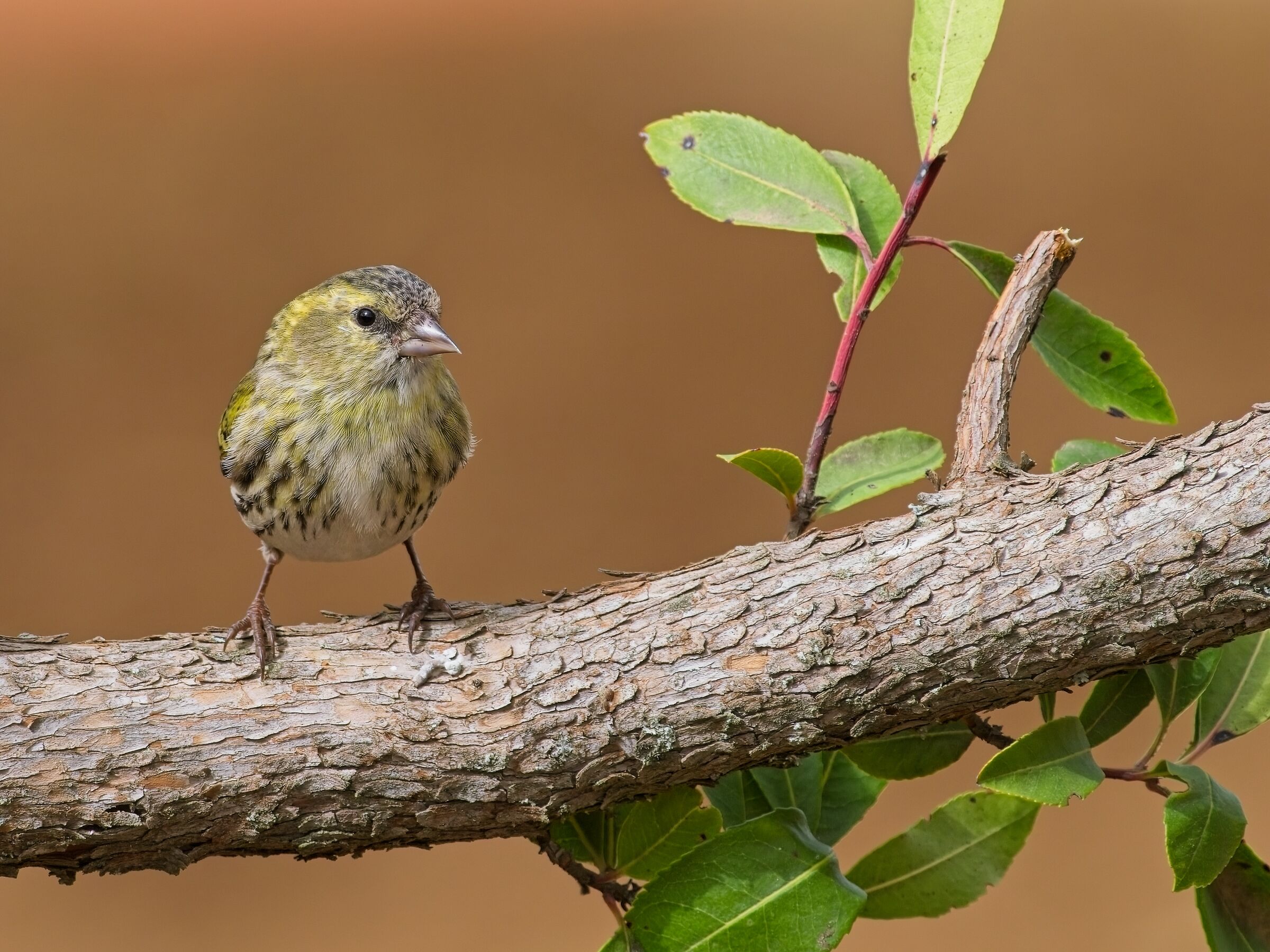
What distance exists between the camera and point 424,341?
6.44ft

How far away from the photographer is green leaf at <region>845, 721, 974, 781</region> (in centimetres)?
163

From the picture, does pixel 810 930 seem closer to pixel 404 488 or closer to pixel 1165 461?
pixel 1165 461

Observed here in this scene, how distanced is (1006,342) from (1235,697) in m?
0.57

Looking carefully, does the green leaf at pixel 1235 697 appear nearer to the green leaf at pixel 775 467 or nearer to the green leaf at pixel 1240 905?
the green leaf at pixel 1240 905

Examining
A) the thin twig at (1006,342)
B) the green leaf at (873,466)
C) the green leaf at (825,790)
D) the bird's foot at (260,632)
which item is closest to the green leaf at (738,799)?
the green leaf at (825,790)

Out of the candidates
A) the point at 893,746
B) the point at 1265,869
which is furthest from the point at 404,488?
the point at 1265,869

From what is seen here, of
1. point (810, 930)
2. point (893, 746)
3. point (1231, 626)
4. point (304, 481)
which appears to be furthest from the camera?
point (304, 481)

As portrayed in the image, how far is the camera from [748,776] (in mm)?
1718

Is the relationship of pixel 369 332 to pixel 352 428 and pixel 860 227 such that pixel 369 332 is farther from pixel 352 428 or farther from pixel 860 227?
pixel 860 227

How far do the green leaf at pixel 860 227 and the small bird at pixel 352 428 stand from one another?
2.02ft

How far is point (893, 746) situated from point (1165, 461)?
1.67 feet

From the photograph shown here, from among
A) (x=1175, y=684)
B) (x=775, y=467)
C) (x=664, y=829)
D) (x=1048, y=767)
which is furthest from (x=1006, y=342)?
(x=664, y=829)

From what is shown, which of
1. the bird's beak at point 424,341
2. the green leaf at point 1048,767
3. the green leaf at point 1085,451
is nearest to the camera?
the green leaf at point 1048,767

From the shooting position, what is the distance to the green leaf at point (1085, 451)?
5.99 ft
